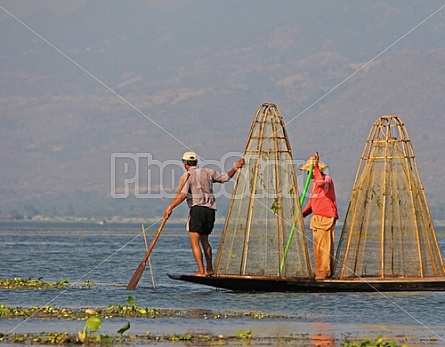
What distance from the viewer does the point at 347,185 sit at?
17638 centimetres

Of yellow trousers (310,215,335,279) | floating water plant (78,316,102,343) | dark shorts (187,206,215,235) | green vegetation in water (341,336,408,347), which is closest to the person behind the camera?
green vegetation in water (341,336,408,347)

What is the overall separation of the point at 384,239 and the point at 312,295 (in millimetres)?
1752

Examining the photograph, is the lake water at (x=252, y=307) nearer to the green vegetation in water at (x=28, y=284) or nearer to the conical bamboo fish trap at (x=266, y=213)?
the green vegetation in water at (x=28, y=284)

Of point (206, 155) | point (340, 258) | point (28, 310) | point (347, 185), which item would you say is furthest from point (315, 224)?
point (206, 155)

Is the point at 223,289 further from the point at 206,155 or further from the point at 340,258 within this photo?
the point at 206,155

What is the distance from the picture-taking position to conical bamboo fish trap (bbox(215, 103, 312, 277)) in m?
20.1

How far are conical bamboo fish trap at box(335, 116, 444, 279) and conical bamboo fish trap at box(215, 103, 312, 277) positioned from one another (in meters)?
1.05

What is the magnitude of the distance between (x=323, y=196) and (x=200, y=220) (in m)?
2.13

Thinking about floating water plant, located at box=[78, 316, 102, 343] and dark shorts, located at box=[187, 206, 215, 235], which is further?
dark shorts, located at box=[187, 206, 215, 235]

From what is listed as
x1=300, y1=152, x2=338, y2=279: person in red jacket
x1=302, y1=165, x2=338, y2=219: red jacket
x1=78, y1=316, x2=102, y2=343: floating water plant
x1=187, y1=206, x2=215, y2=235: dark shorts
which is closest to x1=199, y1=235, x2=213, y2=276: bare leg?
x1=187, y1=206, x2=215, y2=235: dark shorts

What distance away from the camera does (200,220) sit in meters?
19.5

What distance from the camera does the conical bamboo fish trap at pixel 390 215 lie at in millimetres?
20516

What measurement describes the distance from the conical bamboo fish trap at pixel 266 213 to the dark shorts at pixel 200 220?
0.63 metres

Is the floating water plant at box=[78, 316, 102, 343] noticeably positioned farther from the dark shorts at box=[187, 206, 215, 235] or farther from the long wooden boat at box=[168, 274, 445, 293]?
the dark shorts at box=[187, 206, 215, 235]
